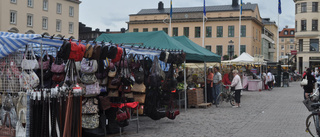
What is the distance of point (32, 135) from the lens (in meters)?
7.41

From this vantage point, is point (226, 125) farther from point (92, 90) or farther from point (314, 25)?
point (314, 25)

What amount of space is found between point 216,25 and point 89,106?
67016 millimetres

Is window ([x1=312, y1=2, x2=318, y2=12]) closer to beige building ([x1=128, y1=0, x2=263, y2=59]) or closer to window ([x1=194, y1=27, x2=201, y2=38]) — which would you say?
beige building ([x1=128, y1=0, x2=263, y2=59])

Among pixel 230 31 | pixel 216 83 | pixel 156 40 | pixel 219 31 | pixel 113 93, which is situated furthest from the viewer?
pixel 219 31

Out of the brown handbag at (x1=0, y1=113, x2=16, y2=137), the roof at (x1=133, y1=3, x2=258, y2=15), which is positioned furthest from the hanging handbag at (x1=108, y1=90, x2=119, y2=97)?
the roof at (x1=133, y1=3, x2=258, y2=15)

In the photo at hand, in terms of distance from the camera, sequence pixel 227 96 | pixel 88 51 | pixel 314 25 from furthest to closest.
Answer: pixel 314 25
pixel 227 96
pixel 88 51

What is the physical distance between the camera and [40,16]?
60.5 m

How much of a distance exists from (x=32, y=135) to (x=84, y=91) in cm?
151

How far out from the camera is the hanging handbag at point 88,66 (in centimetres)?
880

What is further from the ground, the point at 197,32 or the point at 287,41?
the point at 287,41

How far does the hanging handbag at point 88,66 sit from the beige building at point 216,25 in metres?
62.3

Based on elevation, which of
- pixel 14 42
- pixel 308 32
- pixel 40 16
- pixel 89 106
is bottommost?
pixel 89 106

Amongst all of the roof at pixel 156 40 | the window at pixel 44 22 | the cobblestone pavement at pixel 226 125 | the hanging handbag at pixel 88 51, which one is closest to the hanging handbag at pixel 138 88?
the cobblestone pavement at pixel 226 125

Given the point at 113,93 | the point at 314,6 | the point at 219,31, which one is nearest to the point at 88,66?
the point at 113,93
